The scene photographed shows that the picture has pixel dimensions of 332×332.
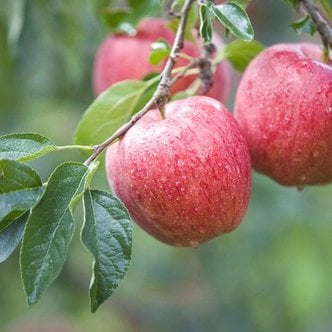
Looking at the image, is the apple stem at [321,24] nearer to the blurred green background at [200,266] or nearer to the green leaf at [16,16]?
the green leaf at [16,16]

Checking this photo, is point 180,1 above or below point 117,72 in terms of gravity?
above

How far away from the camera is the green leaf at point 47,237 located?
1042 millimetres

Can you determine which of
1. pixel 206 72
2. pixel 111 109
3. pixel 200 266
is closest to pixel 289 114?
pixel 206 72

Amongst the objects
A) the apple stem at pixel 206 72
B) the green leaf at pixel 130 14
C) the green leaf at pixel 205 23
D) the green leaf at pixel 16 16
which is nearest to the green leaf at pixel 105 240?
the green leaf at pixel 205 23

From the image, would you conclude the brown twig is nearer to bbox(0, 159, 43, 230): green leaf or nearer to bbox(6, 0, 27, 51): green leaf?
bbox(0, 159, 43, 230): green leaf

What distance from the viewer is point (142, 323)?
338 centimetres

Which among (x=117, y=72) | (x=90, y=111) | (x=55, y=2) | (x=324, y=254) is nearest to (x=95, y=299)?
(x=90, y=111)

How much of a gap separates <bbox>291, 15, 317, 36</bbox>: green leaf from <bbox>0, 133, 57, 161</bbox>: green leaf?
1.44ft

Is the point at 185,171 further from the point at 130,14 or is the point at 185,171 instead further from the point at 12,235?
the point at 130,14

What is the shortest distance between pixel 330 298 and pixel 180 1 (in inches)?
72.6

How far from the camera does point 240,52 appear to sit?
156cm

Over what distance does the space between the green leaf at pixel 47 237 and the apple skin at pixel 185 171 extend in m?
0.12

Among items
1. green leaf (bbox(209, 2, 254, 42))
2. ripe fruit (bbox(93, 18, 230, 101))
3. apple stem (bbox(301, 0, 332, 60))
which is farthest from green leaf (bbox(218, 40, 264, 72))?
green leaf (bbox(209, 2, 254, 42))

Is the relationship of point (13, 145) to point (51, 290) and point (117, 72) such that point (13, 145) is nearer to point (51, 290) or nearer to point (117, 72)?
point (117, 72)
